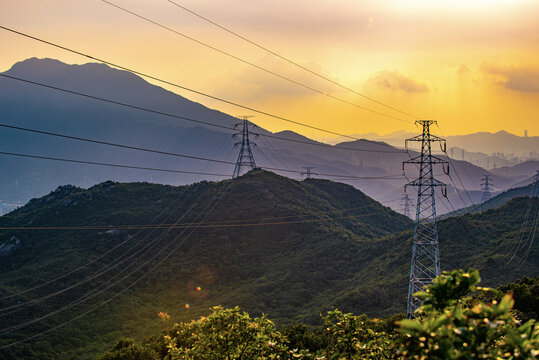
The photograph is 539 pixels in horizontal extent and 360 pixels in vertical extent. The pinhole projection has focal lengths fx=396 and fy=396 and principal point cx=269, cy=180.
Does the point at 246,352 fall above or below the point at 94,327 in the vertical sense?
above

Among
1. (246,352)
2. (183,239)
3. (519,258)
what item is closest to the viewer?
(246,352)

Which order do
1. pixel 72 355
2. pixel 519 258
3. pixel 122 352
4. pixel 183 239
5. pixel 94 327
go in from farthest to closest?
pixel 183 239
pixel 519 258
pixel 94 327
pixel 72 355
pixel 122 352

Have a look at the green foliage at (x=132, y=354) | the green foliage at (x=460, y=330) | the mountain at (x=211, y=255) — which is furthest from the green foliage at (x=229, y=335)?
the mountain at (x=211, y=255)

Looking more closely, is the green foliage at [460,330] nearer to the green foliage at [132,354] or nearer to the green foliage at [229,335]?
the green foliage at [229,335]

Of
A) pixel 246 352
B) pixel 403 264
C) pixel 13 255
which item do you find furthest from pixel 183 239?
pixel 246 352

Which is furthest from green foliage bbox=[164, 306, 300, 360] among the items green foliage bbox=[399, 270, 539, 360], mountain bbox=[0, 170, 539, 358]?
mountain bbox=[0, 170, 539, 358]

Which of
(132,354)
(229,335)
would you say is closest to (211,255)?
(132,354)

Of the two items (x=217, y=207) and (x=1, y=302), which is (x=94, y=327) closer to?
(x=1, y=302)
